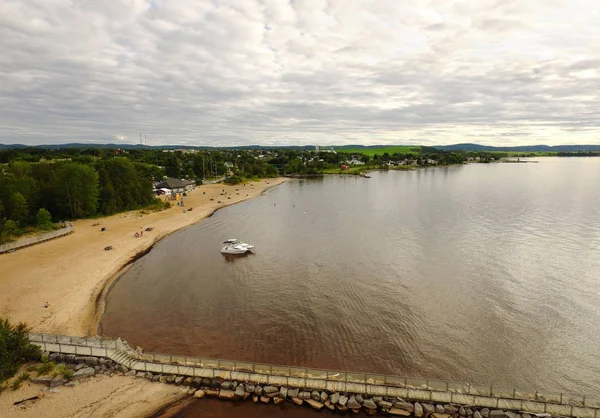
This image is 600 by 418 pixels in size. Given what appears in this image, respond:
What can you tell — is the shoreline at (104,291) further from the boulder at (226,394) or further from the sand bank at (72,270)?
the boulder at (226,394)

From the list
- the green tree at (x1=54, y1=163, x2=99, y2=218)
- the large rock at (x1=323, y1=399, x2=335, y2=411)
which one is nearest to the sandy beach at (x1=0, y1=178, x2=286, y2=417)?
the green tree at (x1=54, y1=163, x2=99, y2=218)

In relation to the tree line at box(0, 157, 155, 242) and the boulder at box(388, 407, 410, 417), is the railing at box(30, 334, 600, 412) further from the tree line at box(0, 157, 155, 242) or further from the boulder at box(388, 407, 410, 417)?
the tree line at box(0, 157, 155, 242)

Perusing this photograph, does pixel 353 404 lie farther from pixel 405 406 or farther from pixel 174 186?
pixel 174 186

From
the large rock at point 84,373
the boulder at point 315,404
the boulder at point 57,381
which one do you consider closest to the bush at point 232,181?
the large rock at point 84,373

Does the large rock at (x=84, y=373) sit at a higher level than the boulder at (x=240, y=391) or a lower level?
higher

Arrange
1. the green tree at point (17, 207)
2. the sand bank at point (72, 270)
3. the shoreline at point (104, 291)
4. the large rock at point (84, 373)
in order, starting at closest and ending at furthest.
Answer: the large rock at point (84, 373)
the shoreline at point (104, 291)
the sand bank at point (72, 270)
the green tree at point (17, 207)

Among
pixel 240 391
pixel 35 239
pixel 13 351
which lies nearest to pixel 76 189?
pixel 35 239

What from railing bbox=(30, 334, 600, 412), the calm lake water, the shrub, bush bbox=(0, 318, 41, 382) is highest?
bush bbox=(0, 318, 41, 382)

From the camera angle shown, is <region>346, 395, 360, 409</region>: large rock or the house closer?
<region>346, 395, 360, 409</region>: large rock

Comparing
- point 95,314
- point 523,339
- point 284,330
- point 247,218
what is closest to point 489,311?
point 523,339
